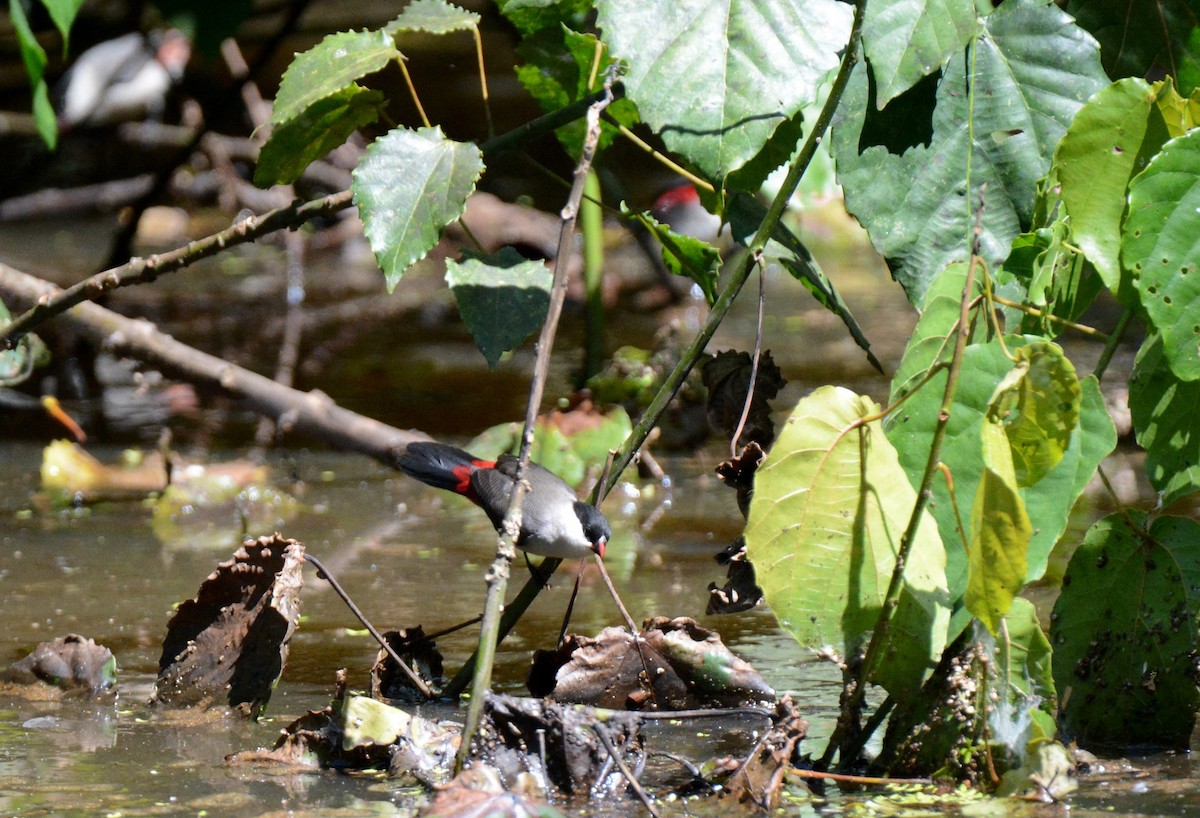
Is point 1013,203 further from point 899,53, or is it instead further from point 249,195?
point 249,195

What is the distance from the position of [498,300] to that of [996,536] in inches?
31.7

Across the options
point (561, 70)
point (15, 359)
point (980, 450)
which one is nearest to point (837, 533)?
point (980, 450)

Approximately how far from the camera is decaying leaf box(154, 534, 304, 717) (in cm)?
182

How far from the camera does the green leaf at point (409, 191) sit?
1.76 meters

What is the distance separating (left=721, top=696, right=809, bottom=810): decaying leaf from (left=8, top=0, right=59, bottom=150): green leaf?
2.95ft

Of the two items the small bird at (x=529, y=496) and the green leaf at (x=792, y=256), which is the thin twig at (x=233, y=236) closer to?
the green leaf at (x=792, y=256)

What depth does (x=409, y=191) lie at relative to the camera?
5.90 ft

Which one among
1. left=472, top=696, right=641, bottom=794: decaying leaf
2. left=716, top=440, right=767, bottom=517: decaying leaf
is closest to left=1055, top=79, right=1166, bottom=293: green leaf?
left=716, top=440, right=767, bottom=517: decaying leaf

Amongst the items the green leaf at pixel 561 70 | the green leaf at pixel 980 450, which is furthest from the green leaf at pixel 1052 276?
the green leaf at pixel 561 70

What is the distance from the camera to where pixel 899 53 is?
5.35ft

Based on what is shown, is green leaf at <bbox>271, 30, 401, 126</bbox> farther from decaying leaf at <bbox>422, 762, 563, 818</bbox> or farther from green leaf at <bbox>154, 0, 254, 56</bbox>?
green leaf at <bbox>154, 0, 254, 56</bbox>

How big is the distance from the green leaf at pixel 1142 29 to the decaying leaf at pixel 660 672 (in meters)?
0.96

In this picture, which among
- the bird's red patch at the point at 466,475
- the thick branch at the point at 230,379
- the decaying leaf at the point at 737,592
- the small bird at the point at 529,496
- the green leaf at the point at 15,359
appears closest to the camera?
the decaying leaf at the point at 737,592

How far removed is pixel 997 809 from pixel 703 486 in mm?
2043
